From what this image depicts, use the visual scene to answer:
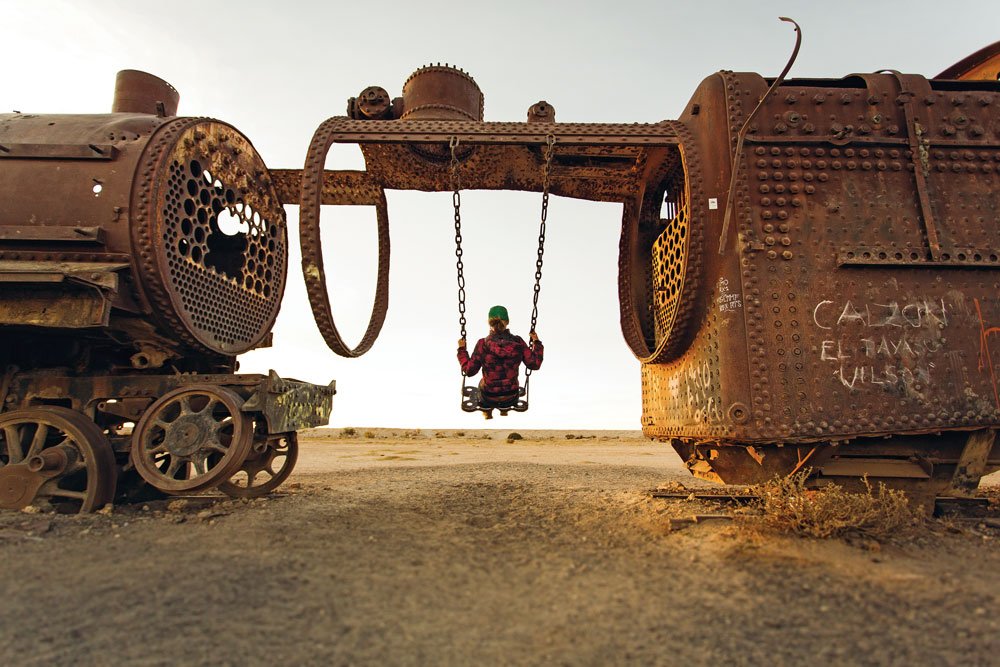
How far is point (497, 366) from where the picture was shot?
563cm

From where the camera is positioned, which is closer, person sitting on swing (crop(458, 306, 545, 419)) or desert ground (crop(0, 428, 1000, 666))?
desert ground (crop(0, 428, 1000, 666))

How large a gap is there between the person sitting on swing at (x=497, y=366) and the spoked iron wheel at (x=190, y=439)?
86.3 inches

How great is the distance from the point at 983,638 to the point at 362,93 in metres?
6.55

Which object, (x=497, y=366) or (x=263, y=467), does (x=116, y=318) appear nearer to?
(x=263, y=467)

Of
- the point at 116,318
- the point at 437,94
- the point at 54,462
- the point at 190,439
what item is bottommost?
the point at 54,462

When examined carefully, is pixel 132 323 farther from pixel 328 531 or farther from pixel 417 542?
pixel 417 542

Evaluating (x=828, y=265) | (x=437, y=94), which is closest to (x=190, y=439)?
(x=437, y=94)

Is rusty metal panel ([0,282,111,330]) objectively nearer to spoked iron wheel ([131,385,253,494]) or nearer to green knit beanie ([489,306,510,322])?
spoked iron wheel ([131,385,253,494])

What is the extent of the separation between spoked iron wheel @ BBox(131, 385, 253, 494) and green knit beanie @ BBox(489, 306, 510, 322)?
8.70 feet

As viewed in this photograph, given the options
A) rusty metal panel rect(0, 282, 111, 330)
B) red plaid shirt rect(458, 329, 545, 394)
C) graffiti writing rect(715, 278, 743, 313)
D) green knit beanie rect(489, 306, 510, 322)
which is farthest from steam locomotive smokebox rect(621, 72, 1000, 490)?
rusty metal panel rect(0, 282, 111, 330)

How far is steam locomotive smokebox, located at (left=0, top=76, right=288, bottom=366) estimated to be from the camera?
14.6 feet

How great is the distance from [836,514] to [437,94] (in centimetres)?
556

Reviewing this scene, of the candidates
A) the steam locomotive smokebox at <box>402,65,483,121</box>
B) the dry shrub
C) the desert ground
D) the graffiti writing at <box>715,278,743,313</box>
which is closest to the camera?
the desert ground

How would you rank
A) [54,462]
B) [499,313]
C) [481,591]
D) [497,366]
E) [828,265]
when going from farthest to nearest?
1. [499,313]
2. [497,366]
3. [54,462]
4. [828,265]
5. [481,591]
